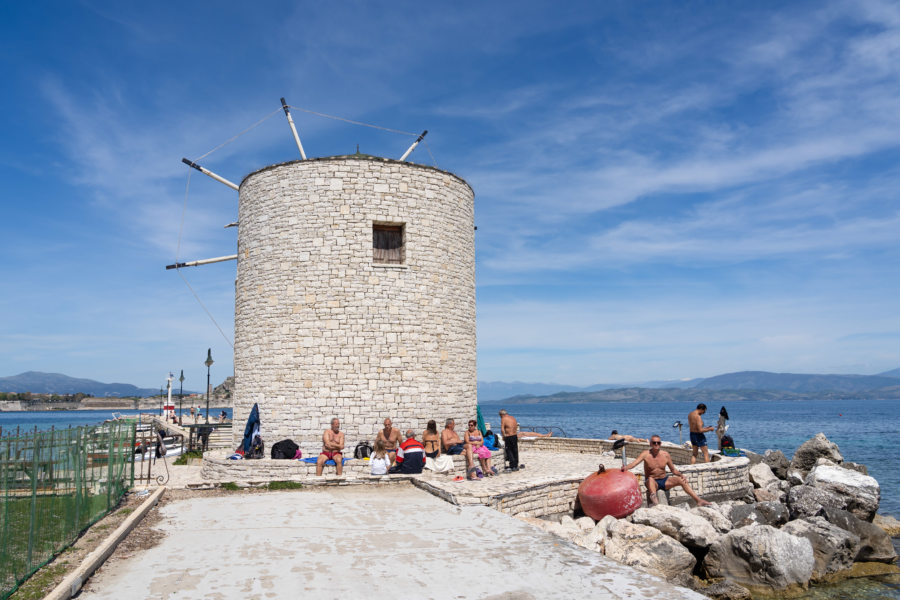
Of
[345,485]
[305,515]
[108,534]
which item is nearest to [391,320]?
[345,485]

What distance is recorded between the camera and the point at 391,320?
599 inches

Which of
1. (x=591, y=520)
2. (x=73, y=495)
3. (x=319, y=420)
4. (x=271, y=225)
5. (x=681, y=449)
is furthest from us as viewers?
(x=681, y=449)

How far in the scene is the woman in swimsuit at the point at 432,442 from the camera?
45.5ft

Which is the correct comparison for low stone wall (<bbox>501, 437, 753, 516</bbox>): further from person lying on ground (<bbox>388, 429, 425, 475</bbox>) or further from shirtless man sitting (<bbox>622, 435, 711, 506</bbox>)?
person lying on ground (<bbox>388, 429, 425, 475</bbox>)

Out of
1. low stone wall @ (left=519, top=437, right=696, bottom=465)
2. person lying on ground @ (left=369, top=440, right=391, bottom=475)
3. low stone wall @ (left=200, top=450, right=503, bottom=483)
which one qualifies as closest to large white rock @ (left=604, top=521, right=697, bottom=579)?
person lying on ground @ (left=369, top=440, right=391, bottom=475)

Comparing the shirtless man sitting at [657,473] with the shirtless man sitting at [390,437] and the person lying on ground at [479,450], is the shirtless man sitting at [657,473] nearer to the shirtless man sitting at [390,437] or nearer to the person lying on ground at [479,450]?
the person lying on ground at [479,450]

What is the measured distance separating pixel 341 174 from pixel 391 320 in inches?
147

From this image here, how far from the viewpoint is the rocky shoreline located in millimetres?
9148

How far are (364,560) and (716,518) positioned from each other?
7865mm

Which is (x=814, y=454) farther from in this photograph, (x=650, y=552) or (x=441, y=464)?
(x=650, y=552)

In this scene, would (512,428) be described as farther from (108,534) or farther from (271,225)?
(108,534)

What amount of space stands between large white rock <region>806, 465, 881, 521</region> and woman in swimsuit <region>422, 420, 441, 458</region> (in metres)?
8.77

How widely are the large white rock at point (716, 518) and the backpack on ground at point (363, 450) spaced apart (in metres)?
6.82

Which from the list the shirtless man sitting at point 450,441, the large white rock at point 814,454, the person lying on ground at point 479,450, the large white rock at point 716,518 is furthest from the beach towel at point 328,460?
the large white rock at point 814,454
